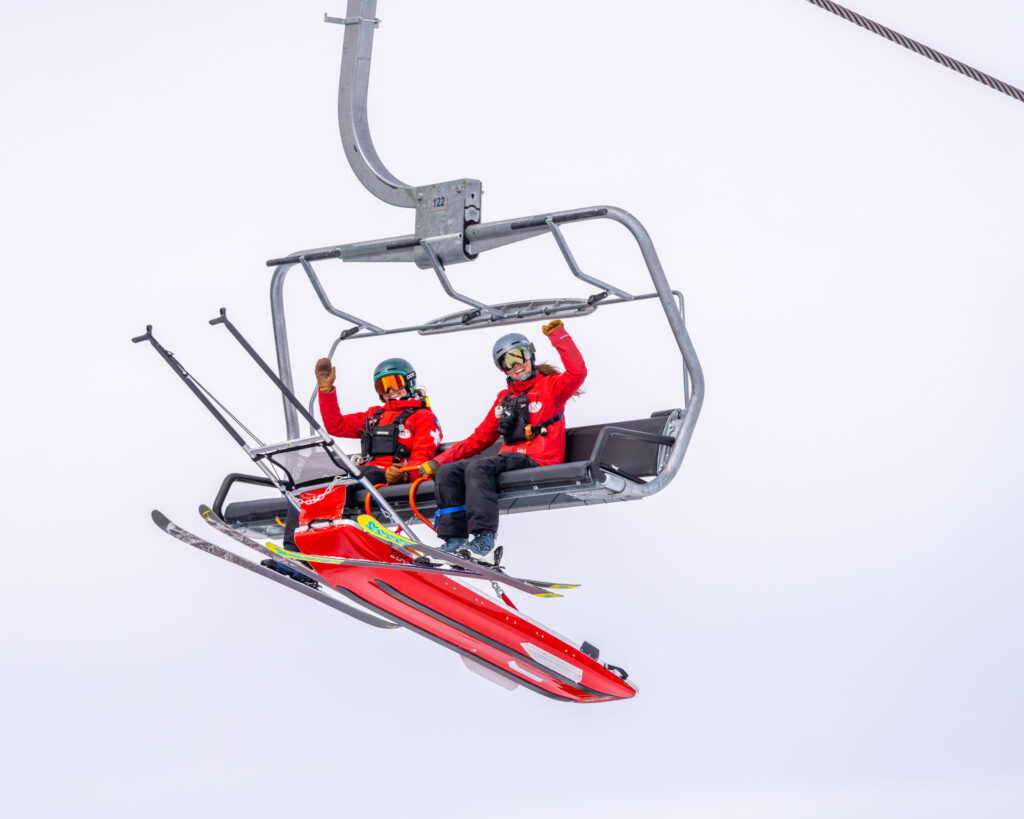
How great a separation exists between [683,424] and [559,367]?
2.86ft

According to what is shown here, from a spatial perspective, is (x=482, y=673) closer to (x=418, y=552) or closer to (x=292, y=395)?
(x=418, y=552)

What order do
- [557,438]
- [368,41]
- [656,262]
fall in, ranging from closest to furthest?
[656,262] → [368,41] → [557,438]

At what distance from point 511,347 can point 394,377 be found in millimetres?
613

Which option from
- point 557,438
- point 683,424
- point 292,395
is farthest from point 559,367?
point 292,395

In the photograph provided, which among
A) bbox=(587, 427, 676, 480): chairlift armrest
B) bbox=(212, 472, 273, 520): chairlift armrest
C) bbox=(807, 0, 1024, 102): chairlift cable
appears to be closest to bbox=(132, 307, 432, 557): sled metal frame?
bbox=(212, 472, 273, 520): chairlift armrest

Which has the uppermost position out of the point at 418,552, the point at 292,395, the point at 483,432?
the point at 483,432

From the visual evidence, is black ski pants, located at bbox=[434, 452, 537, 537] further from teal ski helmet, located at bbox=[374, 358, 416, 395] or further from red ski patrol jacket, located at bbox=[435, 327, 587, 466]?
teal ski helmet, located at bbox=[374, 358, 416, 395]

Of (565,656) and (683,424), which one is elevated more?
(683,424)

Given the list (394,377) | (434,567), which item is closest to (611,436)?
(434,567)

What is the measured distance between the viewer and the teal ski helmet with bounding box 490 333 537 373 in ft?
20.6

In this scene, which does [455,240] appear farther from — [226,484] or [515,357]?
[226,484]

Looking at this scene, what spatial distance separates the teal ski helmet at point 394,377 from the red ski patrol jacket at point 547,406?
444mm

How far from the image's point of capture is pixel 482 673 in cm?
628

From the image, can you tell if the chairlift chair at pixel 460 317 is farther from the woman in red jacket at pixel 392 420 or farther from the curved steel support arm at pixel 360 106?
the woman in red jacket at pixel 392 420
